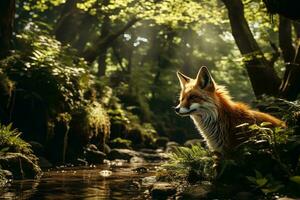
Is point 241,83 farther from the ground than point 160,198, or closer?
farther from the ground

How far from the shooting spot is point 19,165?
11.6 meters

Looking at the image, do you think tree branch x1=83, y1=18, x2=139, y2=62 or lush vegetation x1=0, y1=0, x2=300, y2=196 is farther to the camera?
tree branch x1=83, y1=18, x2=139, y2=62

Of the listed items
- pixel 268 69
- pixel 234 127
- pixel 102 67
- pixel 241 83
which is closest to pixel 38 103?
pixel 268 69

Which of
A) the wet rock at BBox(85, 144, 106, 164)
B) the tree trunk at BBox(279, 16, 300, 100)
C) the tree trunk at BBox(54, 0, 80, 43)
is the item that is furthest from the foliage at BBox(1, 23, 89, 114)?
the tree trunk at BBox(54, 0, 80, 43)

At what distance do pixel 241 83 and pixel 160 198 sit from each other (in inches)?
1812

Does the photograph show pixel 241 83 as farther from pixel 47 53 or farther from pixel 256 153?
pixel 256 153

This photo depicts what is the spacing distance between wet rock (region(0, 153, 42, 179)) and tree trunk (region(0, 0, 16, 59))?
699cm

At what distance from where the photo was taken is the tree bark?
14945mm

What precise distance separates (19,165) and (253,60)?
833 centimetres

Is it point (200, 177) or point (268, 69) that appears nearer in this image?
point (200, 177)

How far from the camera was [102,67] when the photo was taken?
38.7 meters

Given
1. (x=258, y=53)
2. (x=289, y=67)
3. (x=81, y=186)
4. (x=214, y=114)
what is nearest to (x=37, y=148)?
(x=81, y=186)

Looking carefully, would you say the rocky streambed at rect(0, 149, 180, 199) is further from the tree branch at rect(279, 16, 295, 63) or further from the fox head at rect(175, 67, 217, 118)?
the tree branch at rect(279, 16, 295, 63)

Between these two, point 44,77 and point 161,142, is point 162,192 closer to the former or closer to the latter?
point 44,77
